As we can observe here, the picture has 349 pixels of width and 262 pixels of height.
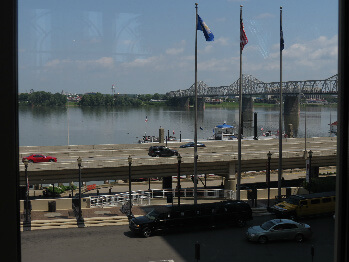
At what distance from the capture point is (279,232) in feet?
26.2

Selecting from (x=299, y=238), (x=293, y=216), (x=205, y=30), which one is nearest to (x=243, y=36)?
(x=205, y=30)

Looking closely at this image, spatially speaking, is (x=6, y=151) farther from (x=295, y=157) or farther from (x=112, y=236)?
(x=295, y=157)

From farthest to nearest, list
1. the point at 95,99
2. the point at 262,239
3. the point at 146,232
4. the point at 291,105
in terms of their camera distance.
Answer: the point at 291,105 → the point at 95,99 → the point at 146,232 → the point at 262,239

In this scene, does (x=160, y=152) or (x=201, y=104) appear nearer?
(x=160, y=152)

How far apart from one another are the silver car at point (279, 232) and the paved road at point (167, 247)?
0.38ft

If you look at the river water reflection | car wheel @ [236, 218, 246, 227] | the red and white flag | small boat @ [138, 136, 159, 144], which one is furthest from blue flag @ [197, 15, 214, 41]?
small boat @ [138, 136, 159, 144]

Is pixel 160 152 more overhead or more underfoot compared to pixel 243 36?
more underfoot

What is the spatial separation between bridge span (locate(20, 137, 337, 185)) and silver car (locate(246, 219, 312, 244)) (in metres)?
6.52

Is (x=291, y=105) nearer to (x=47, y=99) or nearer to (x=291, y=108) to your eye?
(x=291, y=108)

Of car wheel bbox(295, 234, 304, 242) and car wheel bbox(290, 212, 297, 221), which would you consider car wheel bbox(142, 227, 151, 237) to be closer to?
car wheel bbox(295, 234, 304, 242)

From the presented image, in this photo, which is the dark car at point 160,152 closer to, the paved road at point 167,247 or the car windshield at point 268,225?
the paved road at point 167,247

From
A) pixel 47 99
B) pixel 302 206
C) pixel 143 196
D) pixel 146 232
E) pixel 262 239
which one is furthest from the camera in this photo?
pixel 143 196

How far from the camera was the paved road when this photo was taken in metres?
7.32

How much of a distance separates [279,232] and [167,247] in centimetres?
204
